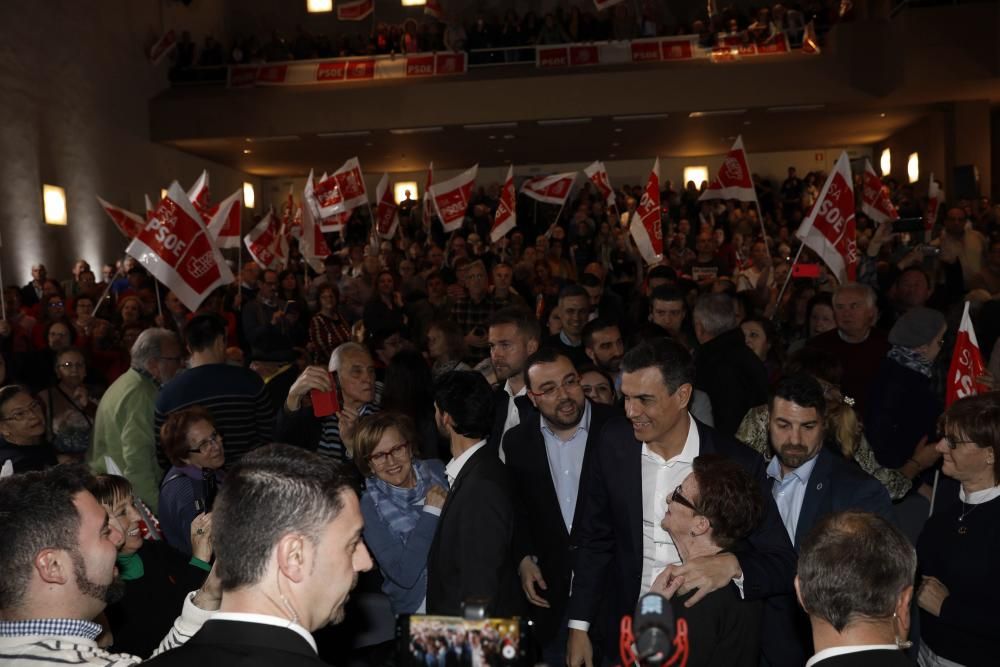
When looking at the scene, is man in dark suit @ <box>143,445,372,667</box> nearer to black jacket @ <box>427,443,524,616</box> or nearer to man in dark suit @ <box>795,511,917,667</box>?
man in dark suit @ <box>795,511,917,667</box>

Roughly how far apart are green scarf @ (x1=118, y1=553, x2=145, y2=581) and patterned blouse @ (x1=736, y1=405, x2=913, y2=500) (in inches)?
96.5

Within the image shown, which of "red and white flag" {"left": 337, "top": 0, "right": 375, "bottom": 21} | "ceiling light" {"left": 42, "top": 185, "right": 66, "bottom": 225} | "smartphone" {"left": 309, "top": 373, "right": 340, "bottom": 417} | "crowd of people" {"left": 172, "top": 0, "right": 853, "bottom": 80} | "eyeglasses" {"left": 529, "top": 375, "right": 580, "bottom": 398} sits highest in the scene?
"red and white flag" {"left": 337, "top": 0, "right": 375, "bottom": 21}

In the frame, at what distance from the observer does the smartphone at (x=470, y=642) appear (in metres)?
1.76

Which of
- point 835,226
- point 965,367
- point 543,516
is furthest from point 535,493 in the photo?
point 835,226

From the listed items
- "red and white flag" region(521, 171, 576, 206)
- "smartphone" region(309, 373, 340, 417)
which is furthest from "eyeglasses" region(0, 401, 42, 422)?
"red and white flag" region(521, 171, 576, 206)

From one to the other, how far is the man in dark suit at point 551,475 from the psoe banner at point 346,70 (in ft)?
61.1

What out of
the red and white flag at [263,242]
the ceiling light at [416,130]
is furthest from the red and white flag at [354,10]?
the red and white flag at [263,242]

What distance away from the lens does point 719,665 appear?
2963mm

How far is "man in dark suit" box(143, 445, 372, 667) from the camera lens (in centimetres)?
195

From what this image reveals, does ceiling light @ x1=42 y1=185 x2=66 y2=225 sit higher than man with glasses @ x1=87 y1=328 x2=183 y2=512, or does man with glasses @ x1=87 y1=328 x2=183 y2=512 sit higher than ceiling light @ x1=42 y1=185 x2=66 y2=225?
ceiling light @ x1=42 y1=185 x2=66 y2=225

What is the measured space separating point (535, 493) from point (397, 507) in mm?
692

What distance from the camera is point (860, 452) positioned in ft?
14.9

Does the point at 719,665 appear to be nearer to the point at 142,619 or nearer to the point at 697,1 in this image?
the point at 142,619

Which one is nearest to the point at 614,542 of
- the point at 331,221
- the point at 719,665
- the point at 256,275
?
the point at 719,665
